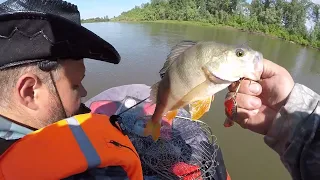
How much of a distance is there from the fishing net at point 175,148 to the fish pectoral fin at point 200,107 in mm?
1061

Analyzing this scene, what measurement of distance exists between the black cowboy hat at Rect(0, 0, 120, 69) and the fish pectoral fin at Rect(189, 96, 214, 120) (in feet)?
2.52

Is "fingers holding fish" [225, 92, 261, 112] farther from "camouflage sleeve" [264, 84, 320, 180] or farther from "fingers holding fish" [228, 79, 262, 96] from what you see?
"camouflage sleeve" [264, 84, 320, 180]

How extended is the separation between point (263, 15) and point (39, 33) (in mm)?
35299

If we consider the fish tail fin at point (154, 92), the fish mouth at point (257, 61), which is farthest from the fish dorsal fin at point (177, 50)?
the fish mouth at point (257, 61)

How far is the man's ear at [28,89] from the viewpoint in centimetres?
175

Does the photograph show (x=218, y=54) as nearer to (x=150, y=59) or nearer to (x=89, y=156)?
(x=89, y=156)

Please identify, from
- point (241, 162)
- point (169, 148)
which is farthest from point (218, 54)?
point (241, 162)

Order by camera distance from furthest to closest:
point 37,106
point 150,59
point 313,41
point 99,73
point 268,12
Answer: point 268,12 → point 313,41 → point 150,59 → point 99,73 → point 37,106

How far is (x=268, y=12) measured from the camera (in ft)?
114

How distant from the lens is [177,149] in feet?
10.6

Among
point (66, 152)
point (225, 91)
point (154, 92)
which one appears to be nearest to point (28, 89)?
point (66, 152)

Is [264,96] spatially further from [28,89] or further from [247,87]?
[28,89]

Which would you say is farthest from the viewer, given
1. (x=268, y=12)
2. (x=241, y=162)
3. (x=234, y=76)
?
(x=268, y=12)

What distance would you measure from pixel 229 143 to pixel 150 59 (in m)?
8.06
